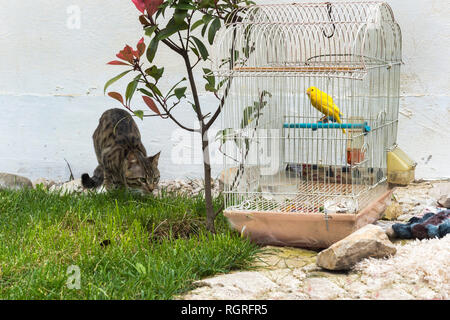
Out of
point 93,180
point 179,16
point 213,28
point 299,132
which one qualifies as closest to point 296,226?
point 299,132

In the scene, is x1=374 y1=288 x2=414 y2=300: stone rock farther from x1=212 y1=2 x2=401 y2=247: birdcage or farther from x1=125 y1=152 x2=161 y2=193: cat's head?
x1=125 y1=152 x2=161 y2=193: cat's head

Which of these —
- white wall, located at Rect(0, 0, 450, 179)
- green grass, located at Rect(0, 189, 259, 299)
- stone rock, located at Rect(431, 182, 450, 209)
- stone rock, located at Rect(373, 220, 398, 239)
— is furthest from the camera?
white wall, located at Rect(0, 0, 450, 179)

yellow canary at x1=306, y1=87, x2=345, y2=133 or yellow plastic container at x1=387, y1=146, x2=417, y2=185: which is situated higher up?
yellow canary at x1=306, y1=87, x2=345, y2=133

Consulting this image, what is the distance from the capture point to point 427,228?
3812 mm

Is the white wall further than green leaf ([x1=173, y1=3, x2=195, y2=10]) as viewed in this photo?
A: Yes

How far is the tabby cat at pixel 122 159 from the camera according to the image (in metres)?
4.73

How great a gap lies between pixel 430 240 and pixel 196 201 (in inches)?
63.8

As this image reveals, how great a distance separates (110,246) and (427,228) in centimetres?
194

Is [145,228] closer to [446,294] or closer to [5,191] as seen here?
[5,191]

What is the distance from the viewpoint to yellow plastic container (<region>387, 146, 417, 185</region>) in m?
4.21

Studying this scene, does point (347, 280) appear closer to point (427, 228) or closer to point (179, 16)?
point (427, 228)

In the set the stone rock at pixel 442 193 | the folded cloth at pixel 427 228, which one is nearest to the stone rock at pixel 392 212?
the stone rock at pixel 442 193

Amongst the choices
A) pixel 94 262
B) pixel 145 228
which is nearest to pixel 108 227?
pixel 145 228

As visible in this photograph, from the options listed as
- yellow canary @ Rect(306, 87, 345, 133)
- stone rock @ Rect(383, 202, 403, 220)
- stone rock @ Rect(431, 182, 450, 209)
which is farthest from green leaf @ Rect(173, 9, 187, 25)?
stone rock @ Rect(431, 182, 450, 209)
